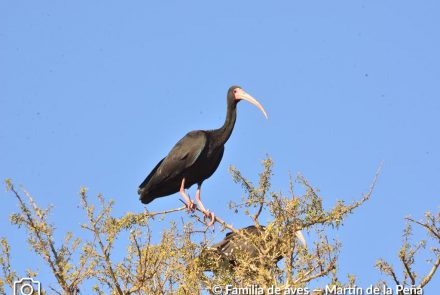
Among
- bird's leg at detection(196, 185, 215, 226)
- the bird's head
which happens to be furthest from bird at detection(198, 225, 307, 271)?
the bird's head

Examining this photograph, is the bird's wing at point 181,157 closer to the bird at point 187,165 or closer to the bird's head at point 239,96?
the bird at point 187,165

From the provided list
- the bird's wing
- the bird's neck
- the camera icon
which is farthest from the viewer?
the bird's neck

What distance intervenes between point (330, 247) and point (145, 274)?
2102mm

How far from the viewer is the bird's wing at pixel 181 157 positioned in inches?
587

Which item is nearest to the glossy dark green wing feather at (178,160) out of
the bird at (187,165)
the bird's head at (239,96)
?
the bird at (187,165)

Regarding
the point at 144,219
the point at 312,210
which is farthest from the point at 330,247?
the point at 144,219

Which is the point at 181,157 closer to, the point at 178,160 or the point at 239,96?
the point at 178,160

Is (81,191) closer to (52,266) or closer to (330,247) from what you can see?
(52,266)

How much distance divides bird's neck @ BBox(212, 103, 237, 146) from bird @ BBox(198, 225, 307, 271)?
160cm

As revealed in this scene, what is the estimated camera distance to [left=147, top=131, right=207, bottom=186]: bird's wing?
48.9 ft

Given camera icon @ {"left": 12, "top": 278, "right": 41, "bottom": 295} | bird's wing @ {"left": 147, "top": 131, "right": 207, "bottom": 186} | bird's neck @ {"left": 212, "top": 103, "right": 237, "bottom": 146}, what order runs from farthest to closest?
bird's neck @ {"left": 212, "top": 103, "right": 237, "bottom": 146}
bird's wing @ {"left": 147, "top": 131, "right": 207, "bottom": 186}
camera icon @ {"left": 12, "top": 278, "right": 41, "bottom": 295}

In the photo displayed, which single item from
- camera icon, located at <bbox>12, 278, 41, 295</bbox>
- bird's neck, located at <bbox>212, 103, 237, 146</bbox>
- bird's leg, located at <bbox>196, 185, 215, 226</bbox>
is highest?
bird's neck, located at <bbox>212, 103, 237, 146</bbox>

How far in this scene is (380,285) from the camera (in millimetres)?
10602

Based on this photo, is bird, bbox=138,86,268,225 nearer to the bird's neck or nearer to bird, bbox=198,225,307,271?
the bird's neck
